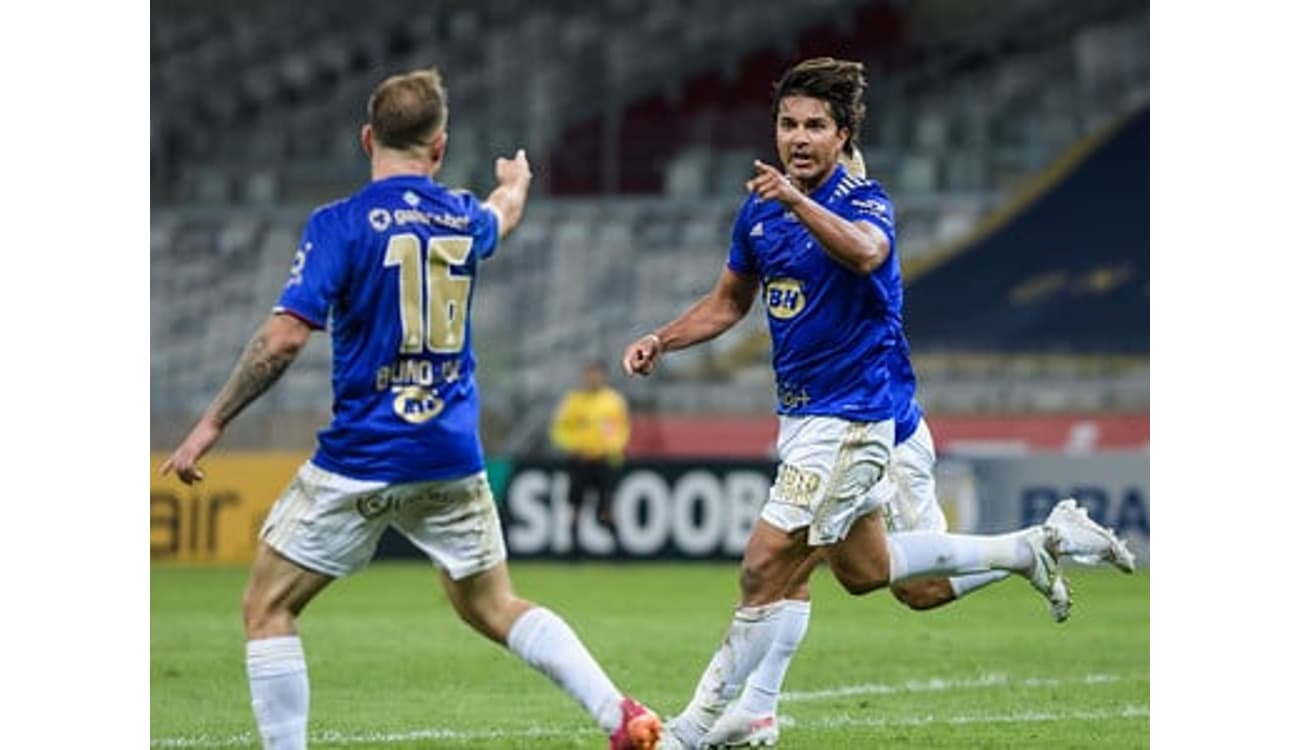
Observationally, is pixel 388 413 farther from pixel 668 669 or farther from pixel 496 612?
pixel 668 669

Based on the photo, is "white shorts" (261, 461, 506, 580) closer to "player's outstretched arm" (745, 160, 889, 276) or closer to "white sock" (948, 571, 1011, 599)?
"player's outstretched arm" (745, 160, 889, 276)

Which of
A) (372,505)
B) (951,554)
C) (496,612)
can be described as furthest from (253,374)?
(951,554)

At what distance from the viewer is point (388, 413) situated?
8.00m

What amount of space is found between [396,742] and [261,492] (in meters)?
15.1

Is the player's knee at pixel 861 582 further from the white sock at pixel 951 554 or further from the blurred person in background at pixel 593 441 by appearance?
the blurred person in background at pixel 593 441

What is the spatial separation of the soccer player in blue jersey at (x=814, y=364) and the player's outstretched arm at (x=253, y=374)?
5.17 feet

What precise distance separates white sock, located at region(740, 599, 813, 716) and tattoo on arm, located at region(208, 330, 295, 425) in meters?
2.42

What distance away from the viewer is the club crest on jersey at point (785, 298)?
30.1 ft

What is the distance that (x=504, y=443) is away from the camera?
2656cm

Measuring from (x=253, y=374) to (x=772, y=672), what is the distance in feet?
8.38

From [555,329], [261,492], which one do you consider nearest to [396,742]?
[261,492]

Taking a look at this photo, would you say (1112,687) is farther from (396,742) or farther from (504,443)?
(504,443)

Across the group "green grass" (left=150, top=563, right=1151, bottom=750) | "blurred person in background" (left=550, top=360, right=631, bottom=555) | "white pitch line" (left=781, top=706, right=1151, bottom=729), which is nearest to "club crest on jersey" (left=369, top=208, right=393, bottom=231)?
"green grass" (left=150, top=563, right=1151, bottom=750)

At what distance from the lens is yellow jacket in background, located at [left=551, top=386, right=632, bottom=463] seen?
23.5 metres
